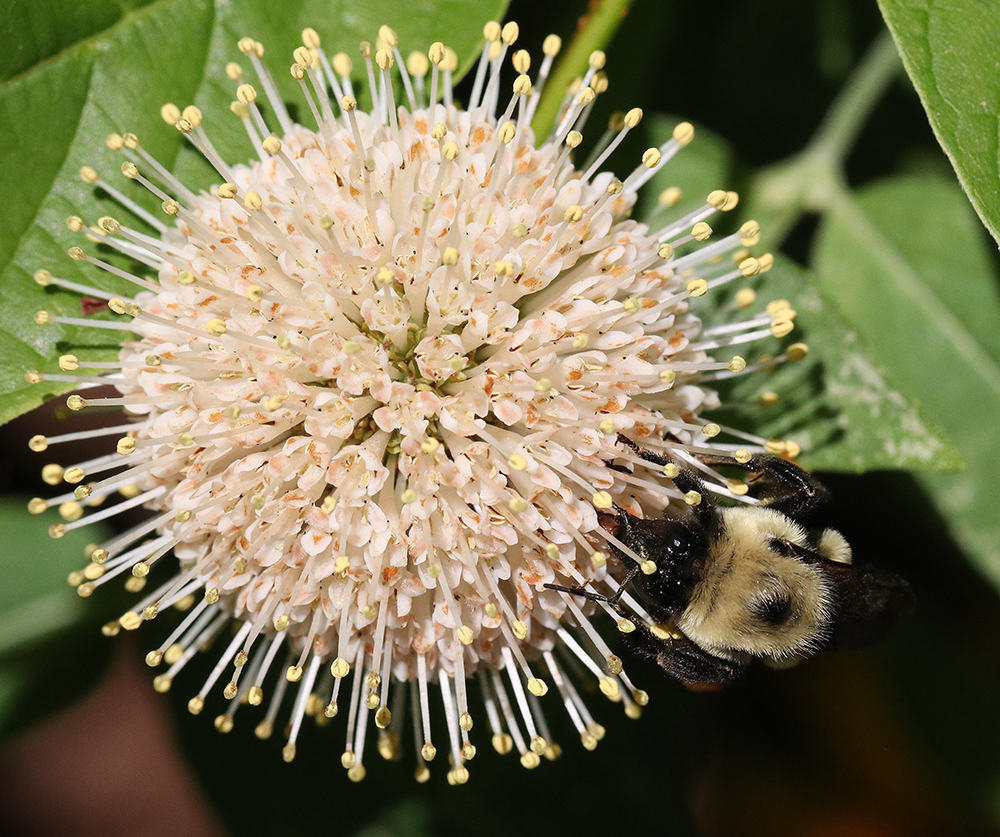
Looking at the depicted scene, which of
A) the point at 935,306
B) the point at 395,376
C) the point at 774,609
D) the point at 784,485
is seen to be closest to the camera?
the point at 395,376

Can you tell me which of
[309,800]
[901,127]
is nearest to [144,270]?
[309,800]

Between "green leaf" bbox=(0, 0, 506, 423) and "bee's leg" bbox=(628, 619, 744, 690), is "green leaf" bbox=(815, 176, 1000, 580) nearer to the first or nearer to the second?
"bee's leg" bbox=(628, 619, 744, 690)

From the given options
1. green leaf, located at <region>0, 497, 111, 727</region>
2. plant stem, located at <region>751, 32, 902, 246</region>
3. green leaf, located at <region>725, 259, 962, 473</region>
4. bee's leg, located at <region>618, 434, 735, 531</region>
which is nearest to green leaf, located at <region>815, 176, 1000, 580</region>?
plant stem, located at <region>751, 32, 902, 246</region>

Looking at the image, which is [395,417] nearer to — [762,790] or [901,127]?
[901,127]

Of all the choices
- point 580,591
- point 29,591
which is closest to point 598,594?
point 580,591

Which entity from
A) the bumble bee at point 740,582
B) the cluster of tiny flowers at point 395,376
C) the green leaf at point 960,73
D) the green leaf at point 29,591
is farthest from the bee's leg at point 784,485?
the green leaf at point 29,591

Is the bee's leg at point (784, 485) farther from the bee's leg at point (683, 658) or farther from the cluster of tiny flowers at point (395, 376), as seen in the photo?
the bee's leg at point (683, 658)

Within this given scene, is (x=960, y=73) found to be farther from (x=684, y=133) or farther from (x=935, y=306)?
(x=935, y=306)
